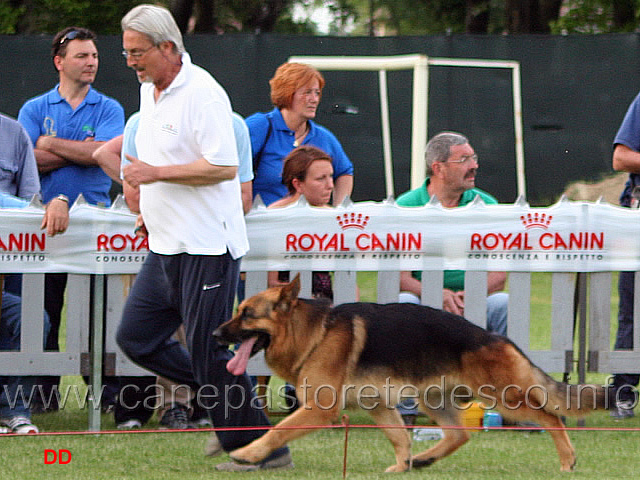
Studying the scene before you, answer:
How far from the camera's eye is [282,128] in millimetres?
6617

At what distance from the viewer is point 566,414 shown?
5086 mm

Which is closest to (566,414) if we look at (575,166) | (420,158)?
(420,158)

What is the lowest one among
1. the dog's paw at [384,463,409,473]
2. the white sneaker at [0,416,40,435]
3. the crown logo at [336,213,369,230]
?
the white sneaker at [0,416,40,435]

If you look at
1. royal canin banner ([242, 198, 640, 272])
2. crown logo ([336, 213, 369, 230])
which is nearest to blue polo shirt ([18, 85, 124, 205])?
royal canin banner ([242, 198, 640, 272])

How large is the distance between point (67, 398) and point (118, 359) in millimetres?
1043

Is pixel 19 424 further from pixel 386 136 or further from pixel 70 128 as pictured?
pixel 386 136

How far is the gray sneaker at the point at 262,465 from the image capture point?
4875 mm

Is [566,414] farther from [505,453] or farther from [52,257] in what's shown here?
[52,257]

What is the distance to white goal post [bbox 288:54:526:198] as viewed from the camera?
13.9 m

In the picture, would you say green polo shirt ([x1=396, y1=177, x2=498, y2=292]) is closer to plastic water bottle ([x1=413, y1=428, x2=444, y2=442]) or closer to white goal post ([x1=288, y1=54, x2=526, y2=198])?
plastic water bottle ([x1=413, y1=428, x2=444, y2=442])

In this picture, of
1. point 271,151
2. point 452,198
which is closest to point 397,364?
point 452,198

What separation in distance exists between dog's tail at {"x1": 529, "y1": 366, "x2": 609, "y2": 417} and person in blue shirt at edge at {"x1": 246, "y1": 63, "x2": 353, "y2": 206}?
6.08ft

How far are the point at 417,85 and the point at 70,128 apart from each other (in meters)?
8.07

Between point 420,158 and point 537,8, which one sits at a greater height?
point 537,8
